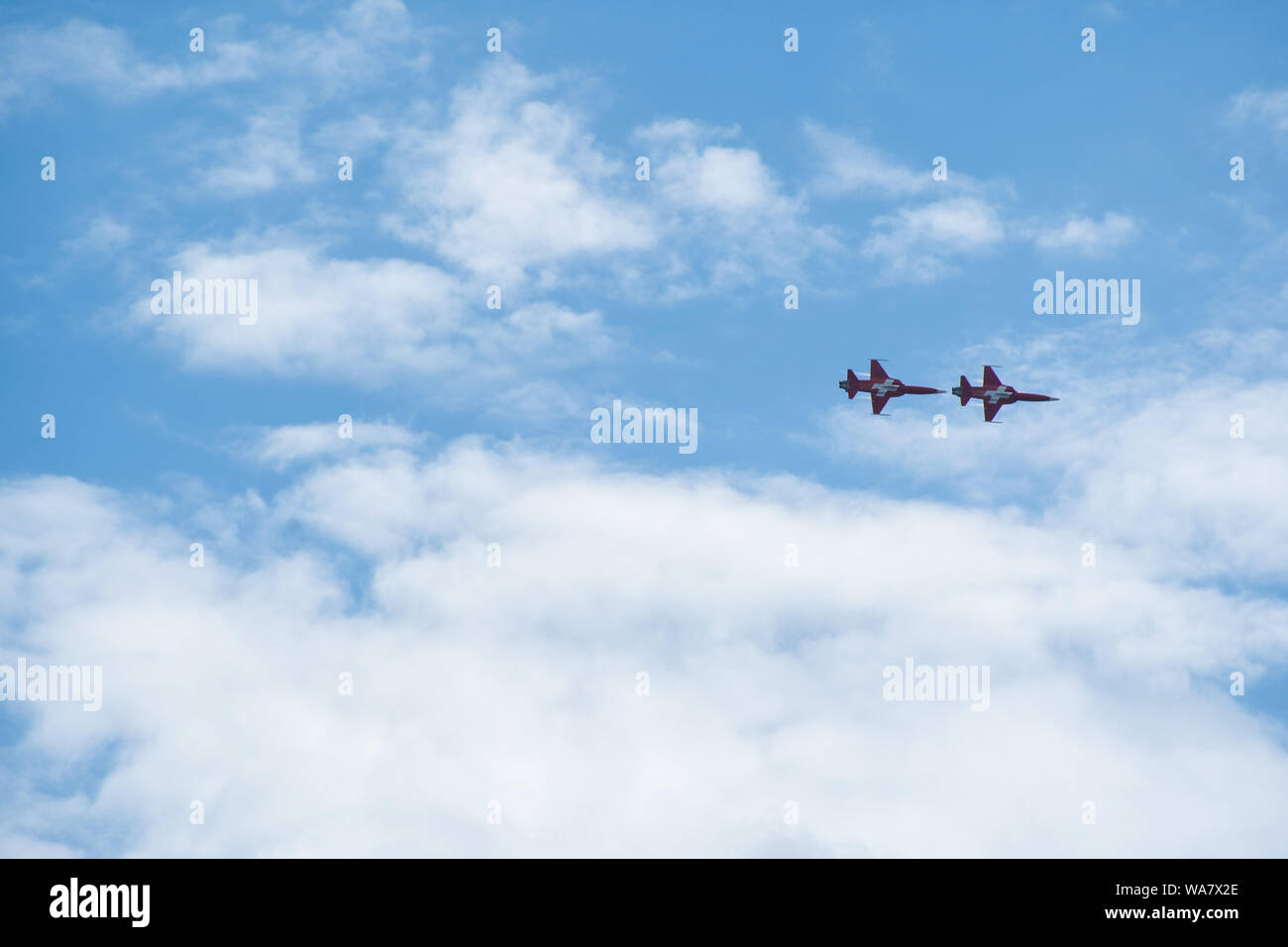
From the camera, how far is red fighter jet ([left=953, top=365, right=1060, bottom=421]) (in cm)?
16712

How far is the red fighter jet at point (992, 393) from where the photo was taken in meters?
167

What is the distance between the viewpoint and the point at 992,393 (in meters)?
168
